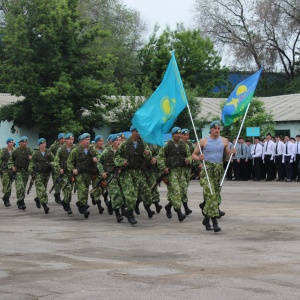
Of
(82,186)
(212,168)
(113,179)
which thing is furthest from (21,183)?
(212,168)

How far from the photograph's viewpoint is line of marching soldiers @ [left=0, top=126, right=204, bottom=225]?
17078 millimetres

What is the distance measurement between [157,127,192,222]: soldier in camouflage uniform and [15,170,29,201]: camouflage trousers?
5.03m

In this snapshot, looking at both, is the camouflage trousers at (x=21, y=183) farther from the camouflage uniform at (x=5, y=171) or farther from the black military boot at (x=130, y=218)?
the black military boot at (x=130, y=218)

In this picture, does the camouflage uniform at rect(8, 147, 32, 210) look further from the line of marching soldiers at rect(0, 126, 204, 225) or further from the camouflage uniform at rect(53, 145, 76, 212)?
the camouflage uniform at rect(53, 145, 76, 212)

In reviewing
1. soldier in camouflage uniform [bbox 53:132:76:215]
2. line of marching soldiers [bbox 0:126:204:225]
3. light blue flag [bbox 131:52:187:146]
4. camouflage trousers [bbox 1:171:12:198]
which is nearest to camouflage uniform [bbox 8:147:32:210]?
line of marching soldiers [bbox 0:126:204:225]

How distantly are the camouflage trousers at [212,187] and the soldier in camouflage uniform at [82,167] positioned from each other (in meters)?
4.23

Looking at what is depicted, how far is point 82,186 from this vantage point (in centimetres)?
1884

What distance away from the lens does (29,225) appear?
1692 centimetres

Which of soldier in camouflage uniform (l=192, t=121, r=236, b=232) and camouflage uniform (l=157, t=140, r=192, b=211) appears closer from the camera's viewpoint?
soldier in camouflage uniform (l=192, t=121, r=236, b=232)

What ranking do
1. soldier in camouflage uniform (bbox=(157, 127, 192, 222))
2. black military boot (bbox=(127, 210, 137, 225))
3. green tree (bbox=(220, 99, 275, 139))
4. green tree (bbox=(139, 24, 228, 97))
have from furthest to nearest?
green tree (bbox=(139, 24, 228, 97)), green tree (bbox=(220, 99, 275, 139)), soldier in camouflage uniform (bbox=(157, 127, 192, 222)), black military boot (bbox=(127, 210, 137, 225))

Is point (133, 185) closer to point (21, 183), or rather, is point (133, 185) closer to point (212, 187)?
point (212, 187)

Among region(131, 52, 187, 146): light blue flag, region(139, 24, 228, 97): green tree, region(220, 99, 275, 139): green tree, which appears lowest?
region(131, 52, 187, 146): light blue flag

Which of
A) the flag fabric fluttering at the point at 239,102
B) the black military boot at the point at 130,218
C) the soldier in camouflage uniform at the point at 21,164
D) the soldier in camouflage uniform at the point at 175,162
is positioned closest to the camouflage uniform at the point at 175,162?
the soldier in camouflage uniform at the point at 175,162

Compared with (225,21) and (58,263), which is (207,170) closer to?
(58,263)
